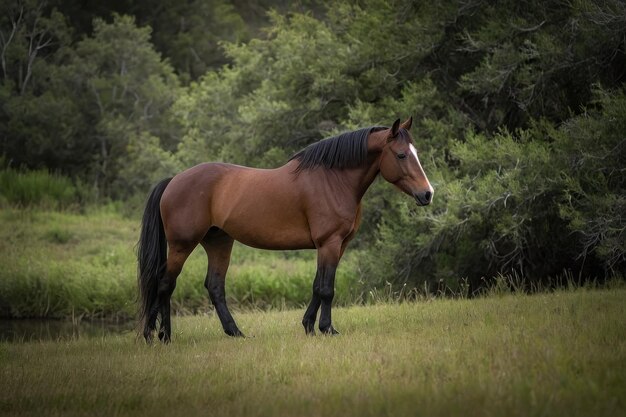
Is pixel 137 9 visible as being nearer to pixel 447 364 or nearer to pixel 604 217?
pixel 604 217

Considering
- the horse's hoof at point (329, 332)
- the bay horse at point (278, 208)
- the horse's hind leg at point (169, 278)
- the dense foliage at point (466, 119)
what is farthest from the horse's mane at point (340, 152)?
the dense foliage at point (466, 119)

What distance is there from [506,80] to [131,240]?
13.4 m

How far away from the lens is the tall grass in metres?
24.7

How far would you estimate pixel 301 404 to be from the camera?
177 inches

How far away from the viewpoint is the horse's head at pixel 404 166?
7238 mm

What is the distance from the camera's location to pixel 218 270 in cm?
841

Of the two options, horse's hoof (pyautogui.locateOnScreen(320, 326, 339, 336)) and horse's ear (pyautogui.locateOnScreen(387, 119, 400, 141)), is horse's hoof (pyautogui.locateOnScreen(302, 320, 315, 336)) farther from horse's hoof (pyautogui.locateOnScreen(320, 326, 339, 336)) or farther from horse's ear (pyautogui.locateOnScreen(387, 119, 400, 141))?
horse's ear (pyautogui.locateOnScreen(387, 119, 400, 141))

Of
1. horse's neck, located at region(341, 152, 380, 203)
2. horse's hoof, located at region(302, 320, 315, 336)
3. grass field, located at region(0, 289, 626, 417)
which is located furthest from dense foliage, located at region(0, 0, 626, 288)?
horse's hoof, located at region(302, 320, 315, 336)

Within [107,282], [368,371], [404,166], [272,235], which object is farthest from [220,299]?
[107,282]

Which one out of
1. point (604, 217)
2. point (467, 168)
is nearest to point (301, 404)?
point (604, 217)

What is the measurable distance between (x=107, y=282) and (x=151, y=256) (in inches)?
352

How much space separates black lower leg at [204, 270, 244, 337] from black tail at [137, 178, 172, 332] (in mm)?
609

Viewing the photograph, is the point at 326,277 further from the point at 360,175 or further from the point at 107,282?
the point at 107,282

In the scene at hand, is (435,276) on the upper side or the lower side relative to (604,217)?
lower
